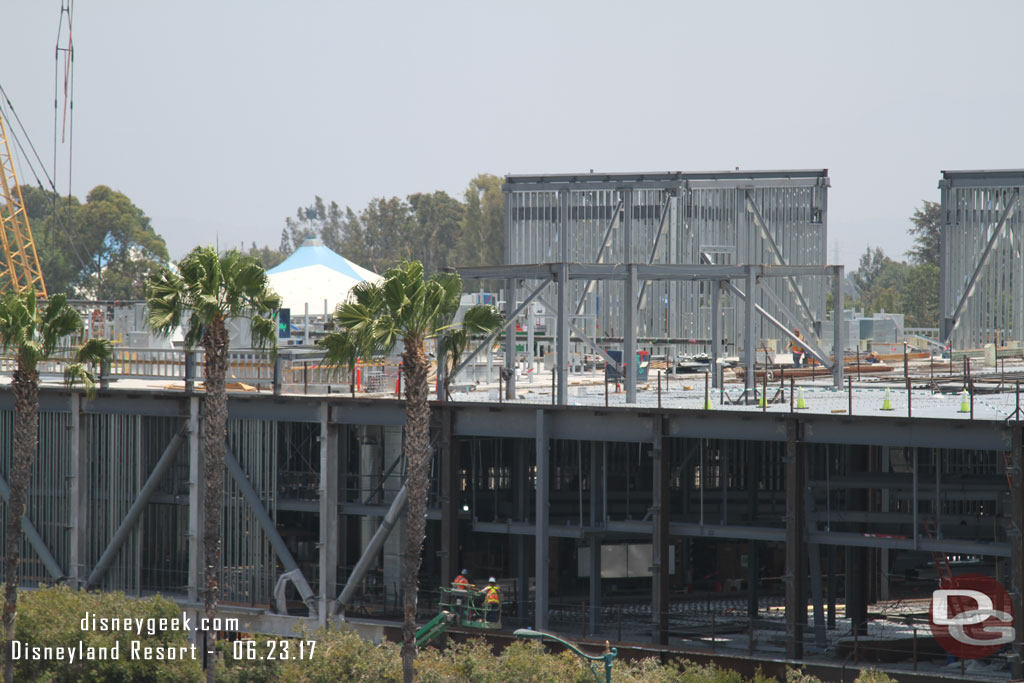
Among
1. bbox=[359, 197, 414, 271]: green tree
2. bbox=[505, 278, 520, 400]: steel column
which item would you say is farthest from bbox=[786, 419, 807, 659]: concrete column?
bbox=[359, 197, 414, 271]: green tree

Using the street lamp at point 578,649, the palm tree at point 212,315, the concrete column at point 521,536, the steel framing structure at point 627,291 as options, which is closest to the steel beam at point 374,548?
the concrete column at point 521,536

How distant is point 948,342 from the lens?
2201 inches

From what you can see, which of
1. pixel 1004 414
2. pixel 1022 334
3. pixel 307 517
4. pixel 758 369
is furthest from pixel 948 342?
pixel 307 517

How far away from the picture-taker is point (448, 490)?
124 ft

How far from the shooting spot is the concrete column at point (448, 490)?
3759cm

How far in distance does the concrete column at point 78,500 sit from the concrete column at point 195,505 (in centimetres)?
402

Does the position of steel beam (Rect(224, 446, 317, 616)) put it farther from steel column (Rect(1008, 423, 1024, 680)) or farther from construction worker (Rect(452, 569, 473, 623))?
steel column (Rect(1008, 423, 1024, 680))

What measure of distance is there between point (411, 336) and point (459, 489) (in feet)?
35.5

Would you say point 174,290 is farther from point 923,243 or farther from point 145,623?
point 923,243

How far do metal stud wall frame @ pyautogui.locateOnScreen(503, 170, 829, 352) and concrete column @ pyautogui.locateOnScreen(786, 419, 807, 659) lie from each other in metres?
20.7

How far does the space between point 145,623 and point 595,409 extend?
12.8 m

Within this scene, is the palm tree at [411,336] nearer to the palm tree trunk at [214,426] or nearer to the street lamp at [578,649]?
the palm tree trunk at [214,426]

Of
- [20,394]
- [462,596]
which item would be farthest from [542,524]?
[20,394]

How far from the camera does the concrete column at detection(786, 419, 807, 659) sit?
32.9 m
